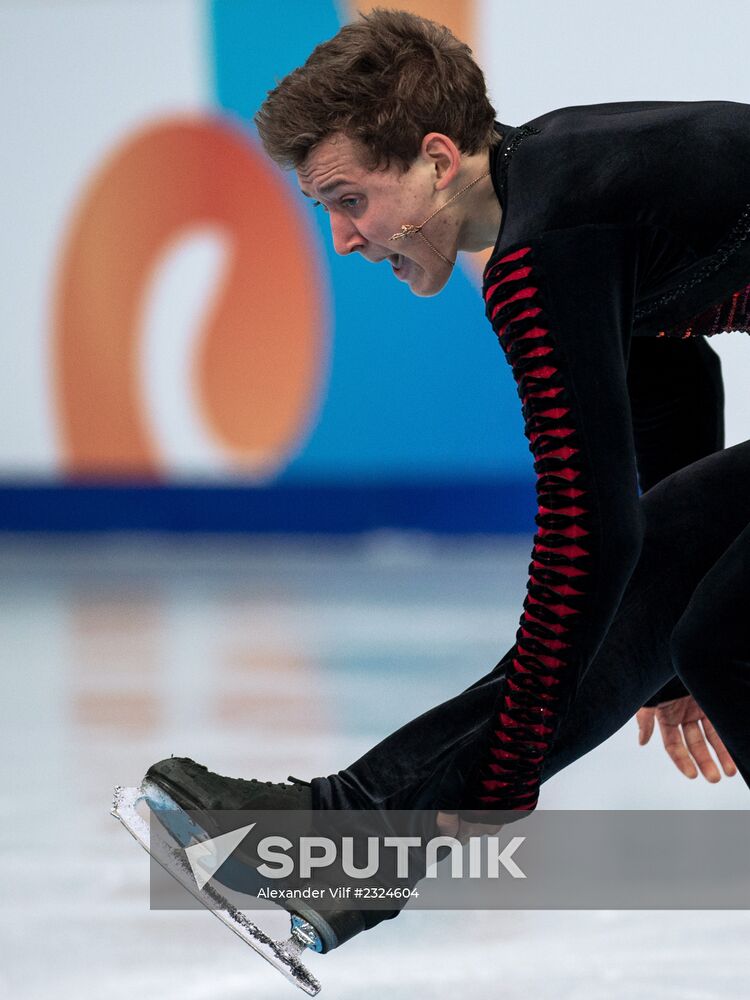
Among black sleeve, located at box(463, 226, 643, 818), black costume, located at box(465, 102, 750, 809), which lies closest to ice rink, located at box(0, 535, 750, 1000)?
black costume, located at box(465, 102, 750, 809)

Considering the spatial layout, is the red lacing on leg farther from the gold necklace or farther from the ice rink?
the ice rink

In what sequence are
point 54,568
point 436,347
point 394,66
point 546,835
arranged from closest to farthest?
point 394,66 → point 546,835 → point 54,568 → point 436,347

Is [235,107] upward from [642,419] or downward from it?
upward

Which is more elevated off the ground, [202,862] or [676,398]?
[676,398]

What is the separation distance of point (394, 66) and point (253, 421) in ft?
15.5

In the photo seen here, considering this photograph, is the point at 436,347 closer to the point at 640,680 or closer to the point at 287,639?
the point at 287,639

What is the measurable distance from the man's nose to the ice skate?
56 centimetres

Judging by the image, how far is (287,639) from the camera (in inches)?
156

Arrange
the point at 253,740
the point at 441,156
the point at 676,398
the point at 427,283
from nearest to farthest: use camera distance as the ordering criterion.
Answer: the point at 441,156 → the point at 427,283 → the point at 676,398 → the point at 253,740

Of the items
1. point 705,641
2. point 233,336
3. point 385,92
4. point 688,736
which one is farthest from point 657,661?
point 233,336

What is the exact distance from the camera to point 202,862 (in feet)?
4.90

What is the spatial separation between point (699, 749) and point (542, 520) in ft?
1.93

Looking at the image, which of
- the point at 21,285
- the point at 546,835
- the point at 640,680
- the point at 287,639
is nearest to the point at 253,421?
the point at 21,285

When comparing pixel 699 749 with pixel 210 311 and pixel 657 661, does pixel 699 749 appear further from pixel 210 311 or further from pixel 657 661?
pixel 210 311
